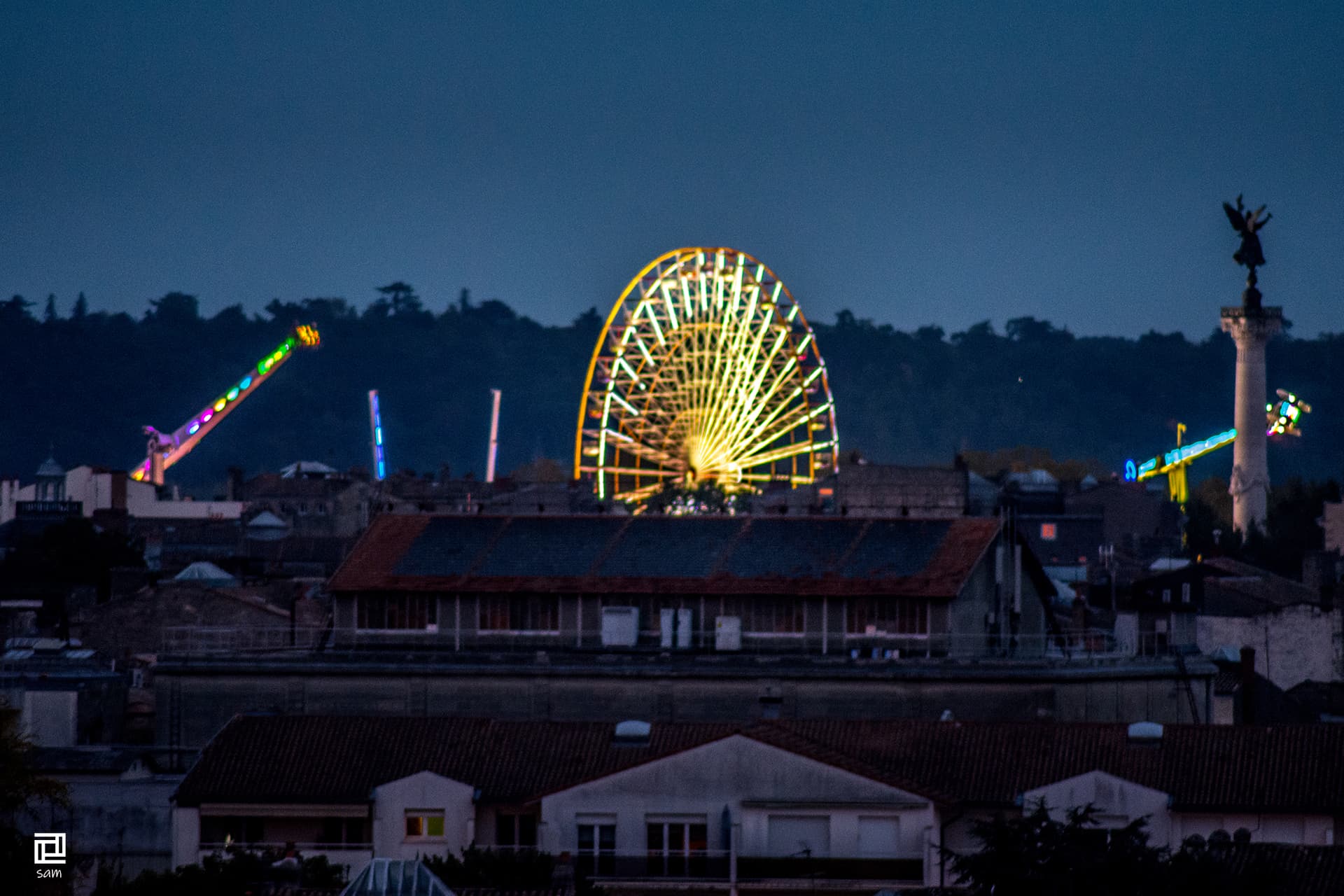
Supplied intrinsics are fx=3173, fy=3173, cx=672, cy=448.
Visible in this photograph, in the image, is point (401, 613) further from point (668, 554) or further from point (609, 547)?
point (668, 554)

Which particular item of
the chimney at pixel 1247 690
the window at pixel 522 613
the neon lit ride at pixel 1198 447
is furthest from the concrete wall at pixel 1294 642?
the neon lit ride at pixel 1198 447

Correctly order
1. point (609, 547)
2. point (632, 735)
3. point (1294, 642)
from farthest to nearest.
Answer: point (1294, 642) < point (609, 547) < point (632, 735)

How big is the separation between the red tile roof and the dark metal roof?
1378 centimetres

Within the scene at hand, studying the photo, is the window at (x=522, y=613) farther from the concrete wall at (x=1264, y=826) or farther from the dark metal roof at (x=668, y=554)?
the concrete wall at (x=1264, y=826)

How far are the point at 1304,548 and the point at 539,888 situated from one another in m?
122

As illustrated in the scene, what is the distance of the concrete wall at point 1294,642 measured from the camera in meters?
98.9

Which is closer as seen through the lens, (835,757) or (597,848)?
(597,848)

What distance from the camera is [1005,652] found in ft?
234

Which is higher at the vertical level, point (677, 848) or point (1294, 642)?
point (1294, 642)

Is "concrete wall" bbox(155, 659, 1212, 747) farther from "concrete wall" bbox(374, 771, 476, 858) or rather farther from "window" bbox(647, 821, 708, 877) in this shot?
"window" bbox(647, 821, 708, 877)

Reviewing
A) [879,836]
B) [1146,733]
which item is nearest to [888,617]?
[1146,733]

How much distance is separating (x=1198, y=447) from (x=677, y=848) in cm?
13490

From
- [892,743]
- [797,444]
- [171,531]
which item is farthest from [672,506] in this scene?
[171,531]

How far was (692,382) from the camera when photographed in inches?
4107
